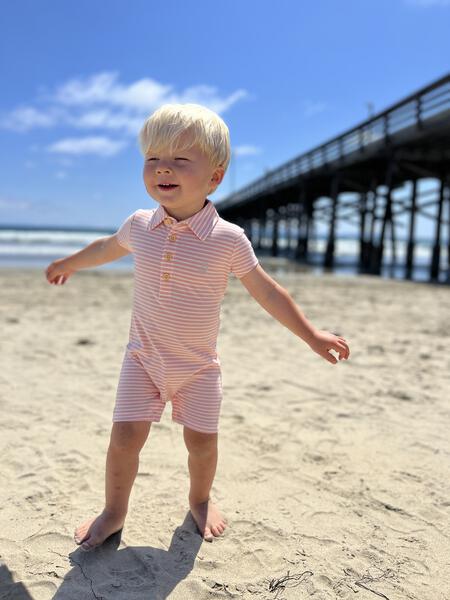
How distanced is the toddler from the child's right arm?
0.63ft

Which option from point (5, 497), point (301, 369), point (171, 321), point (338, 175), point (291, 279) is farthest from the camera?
point (338, 175)

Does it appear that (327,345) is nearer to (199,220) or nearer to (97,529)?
(199,220)

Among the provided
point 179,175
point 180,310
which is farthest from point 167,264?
point 179,175

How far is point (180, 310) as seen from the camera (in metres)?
1.81

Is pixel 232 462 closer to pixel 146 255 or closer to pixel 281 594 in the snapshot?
pixel 281 594

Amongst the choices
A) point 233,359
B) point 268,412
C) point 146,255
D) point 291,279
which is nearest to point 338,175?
point 291,279

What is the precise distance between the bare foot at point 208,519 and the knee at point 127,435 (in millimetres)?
396

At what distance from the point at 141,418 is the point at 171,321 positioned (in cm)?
35

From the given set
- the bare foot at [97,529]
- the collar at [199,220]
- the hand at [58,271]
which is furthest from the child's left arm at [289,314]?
the bare foot at [97,529]

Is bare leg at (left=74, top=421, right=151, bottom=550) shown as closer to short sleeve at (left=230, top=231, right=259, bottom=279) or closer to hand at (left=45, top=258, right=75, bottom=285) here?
short sleeve at (left=230, top=231, right=259, bottom=279)

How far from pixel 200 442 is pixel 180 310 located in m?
0.50

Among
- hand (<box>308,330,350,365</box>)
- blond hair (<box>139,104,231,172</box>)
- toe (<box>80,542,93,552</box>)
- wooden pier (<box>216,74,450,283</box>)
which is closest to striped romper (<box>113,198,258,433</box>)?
blond hair (<box>139,104,231,172</box>)

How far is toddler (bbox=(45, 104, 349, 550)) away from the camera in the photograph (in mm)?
1756

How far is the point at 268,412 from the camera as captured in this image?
3154 mm
